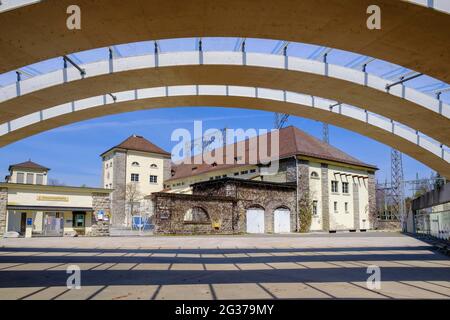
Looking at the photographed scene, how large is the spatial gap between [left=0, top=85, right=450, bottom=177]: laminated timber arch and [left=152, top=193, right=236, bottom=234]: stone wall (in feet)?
45.5

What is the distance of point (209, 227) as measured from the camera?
3150cm

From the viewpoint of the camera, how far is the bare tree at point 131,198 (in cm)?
5362

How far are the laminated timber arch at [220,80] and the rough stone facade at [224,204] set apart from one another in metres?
16.9

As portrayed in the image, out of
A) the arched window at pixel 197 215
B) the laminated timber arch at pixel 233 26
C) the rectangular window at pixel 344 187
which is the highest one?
the laminated timber arch at pixel 233 26

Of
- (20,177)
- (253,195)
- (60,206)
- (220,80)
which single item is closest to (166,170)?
(20,177)

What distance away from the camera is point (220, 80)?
12.6m

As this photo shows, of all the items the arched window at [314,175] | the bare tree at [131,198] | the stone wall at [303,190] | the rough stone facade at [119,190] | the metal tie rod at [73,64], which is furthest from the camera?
the rough stone facade at [119,190]

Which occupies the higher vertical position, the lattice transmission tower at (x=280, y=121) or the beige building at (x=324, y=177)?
the lattice transmission tower at (x=280, y=121)

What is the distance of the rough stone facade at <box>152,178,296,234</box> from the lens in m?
29.4

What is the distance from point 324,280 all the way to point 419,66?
5345 mm

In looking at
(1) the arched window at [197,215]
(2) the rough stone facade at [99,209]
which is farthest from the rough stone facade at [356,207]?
(2) the rough stone facade at [99,209]

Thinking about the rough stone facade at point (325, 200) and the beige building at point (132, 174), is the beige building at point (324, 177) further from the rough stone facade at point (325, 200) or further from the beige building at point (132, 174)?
the beige building at point (132, 174)

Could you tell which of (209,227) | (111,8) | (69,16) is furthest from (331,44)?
(209,227)

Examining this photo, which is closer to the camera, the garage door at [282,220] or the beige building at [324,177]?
the garage door at [282,220]
